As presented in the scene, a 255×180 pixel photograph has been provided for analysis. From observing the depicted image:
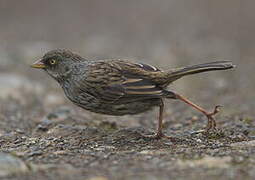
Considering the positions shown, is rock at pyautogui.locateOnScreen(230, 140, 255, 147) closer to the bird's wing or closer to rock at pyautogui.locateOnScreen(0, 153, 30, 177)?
the bird's wing

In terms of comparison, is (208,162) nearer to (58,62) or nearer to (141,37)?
(58,62)

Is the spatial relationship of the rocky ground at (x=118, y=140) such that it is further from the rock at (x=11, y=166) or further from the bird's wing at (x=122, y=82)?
the bird's wing at (x=122, y=82)

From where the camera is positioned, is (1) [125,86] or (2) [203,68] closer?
(2) [203,68]

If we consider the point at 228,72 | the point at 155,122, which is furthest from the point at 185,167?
the point at 228,72

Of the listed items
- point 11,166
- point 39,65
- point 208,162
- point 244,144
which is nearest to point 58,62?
point 39,65

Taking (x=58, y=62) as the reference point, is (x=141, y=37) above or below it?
above

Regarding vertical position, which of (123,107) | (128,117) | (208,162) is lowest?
(208,162)

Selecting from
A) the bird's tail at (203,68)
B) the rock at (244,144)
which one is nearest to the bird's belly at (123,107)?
the bird's tail at (203,68)
